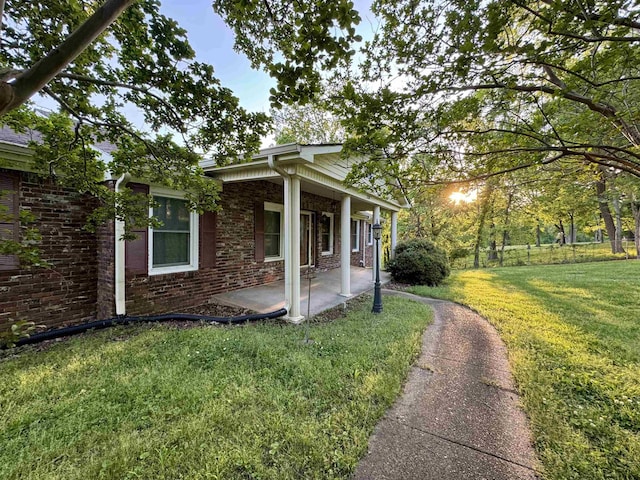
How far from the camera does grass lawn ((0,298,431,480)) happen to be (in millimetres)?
1941

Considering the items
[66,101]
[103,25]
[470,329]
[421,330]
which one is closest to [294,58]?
[103,25]

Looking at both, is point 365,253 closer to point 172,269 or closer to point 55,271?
point 172,269

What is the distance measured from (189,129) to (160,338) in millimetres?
3107

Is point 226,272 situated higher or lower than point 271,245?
lower

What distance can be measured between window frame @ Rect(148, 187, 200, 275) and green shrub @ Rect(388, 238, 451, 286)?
6677 mm

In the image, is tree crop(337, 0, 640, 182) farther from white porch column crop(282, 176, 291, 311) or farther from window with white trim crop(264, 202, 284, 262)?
window with white trim crop(264, 202, 284, 262)

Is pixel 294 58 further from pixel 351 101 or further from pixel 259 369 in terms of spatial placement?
pixel 259 369

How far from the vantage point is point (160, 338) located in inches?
162

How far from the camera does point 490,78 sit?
109 inches

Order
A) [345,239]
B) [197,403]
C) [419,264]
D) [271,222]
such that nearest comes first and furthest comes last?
[197,403] → [345,239] → [271,222] → [419,264]

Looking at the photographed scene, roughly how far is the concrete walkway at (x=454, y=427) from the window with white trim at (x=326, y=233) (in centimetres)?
669

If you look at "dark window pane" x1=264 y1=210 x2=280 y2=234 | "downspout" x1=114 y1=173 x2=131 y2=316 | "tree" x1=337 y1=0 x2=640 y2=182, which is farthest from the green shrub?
"downspout" x1=114 y1=173 x2=131 y2=316

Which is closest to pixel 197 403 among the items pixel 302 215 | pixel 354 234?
pixel 302 215

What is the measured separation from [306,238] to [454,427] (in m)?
7.25
